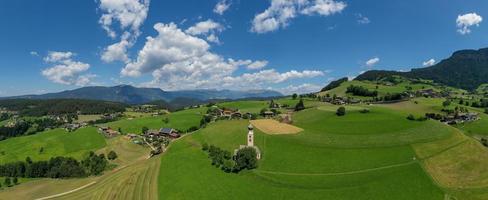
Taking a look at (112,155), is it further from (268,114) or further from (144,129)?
(268,114)

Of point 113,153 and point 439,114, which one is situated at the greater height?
point 439,114

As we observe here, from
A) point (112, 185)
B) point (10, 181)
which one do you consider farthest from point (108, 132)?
point (112, 185)

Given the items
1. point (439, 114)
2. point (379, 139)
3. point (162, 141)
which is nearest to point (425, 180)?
point (379, 139)

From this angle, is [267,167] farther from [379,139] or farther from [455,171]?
A: [455,171]

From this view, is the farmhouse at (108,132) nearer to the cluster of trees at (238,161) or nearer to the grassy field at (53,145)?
the grassy field at (53,145)

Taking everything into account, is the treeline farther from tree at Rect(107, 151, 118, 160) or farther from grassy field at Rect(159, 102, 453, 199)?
grassy field at Rect(159, 102, 453, 199)

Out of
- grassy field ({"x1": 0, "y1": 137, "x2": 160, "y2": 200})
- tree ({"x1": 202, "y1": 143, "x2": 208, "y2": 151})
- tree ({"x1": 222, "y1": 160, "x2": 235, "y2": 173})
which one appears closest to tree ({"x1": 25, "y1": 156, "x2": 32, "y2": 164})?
grassy field ({"x1": 0, "y1": 137, "x2": 160, "y2": 200})
